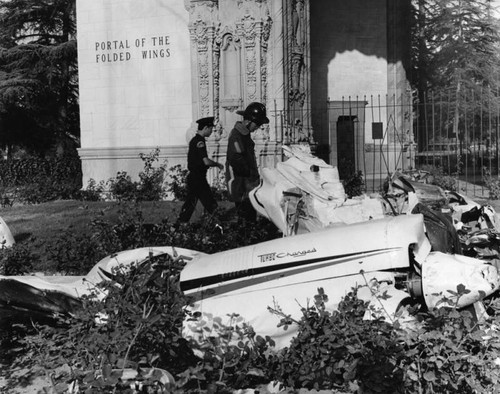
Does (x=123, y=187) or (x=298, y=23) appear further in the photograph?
(x=298, y=23)

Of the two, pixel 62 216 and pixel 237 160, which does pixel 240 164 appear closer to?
pixel 237 160

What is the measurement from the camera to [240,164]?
821 centimetres

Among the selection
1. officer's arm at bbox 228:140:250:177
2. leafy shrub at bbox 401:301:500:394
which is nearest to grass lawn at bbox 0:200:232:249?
officer's arm at bbox 228:140:250:177

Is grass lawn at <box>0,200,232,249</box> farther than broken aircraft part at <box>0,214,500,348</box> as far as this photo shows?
Yes

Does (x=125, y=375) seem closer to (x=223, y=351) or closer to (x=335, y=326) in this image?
(x=223, y=351)

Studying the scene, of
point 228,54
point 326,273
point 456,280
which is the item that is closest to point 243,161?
point 326,273

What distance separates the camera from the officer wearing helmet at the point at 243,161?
8.22 metres

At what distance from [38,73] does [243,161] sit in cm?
2156

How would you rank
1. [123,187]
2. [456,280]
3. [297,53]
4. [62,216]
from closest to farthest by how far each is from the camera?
[456,280] < [62,216] < [123,187] < [297,53]

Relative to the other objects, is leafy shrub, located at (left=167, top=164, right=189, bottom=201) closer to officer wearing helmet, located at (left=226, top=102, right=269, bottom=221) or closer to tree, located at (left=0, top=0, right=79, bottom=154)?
officer wearing helmet, located at (left=226, top=102, right=269, bottom=221)

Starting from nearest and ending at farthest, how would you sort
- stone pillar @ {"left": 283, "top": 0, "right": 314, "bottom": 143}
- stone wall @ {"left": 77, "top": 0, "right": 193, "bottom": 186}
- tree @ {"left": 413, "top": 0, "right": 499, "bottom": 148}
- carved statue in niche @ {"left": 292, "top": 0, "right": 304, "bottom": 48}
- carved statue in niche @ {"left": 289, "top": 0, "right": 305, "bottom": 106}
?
1. stone pillar @ {"left": 283, "top": 0, "right": 314, "bottom": 143}
2. carved statue in niche @ {"left": 289, "top": 0, "right": 305, "bottom": 106}
3. stone wall @ {"left": 77, "top": 0, "right": 193, "bottom": 186}
4. carved statue in niche @ {"left": 292, "top": 0, "right": 304, "bottom": 48}
5. tree @ {"left": 413, "top": 0, "right": 499, "bottom": 148}

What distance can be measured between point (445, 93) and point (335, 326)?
33784 millimetres

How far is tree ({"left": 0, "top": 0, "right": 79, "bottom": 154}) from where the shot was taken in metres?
27.0

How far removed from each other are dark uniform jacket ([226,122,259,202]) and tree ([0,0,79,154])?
65.9ft
